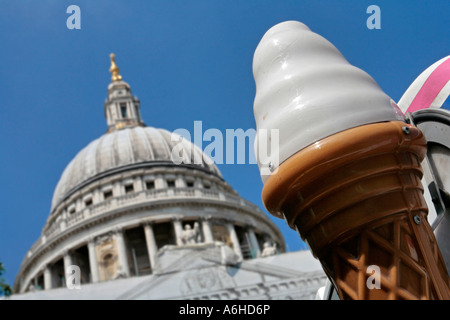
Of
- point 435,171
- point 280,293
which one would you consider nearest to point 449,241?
point 435,171

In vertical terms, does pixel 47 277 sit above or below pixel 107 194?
below

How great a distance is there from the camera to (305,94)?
8.24ft

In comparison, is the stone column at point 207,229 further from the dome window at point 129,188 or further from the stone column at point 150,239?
the dome window at point 129,188

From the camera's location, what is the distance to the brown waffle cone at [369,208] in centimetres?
229

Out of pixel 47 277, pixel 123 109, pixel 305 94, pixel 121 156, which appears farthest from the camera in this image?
pixel 123 109

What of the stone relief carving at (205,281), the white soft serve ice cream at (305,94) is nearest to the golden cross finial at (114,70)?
the stone relief carving at (205,281)

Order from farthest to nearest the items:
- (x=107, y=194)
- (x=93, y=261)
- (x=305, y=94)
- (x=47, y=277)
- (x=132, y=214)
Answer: (x=107, y=194) → (x=47, y=277) → (x=132, y=214) → (x=93, y=261) → (x=305, y=94)

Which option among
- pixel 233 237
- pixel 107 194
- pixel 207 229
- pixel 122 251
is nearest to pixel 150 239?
pixel 122 251

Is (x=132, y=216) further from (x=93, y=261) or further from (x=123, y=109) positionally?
(x=123, y=109)

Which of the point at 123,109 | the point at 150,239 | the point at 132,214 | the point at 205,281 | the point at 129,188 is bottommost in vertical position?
the point at 205,281

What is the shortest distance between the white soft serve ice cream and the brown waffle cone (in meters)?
0.07

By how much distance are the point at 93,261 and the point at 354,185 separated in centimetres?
5182

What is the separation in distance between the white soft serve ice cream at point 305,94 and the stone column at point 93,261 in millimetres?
49982

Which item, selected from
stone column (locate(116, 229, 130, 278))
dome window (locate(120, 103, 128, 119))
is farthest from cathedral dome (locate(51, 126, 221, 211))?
stone column (locate(116, 229, 130, 278))
